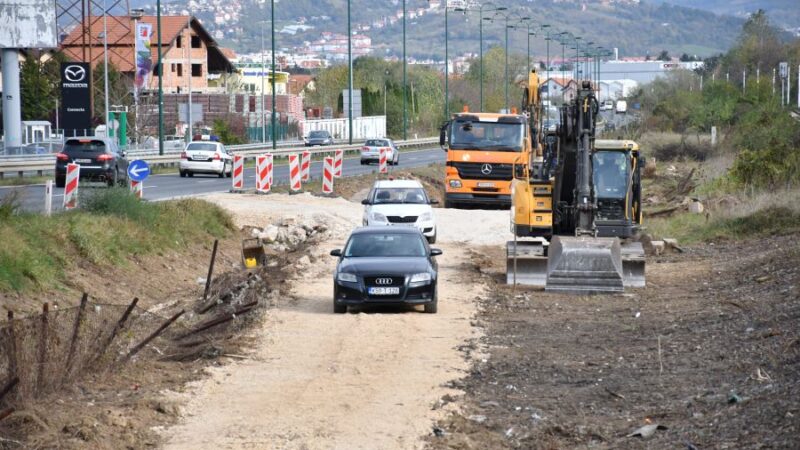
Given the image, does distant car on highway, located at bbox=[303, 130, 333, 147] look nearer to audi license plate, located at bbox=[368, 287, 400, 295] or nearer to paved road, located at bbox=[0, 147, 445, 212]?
paved road, located at bbox=[0, 147, 445, 212]

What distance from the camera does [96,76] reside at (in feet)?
299

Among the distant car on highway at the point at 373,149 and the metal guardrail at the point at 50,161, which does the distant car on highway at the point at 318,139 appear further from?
the distant car on highway at the point at 373,149

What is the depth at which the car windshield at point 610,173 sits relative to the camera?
2936cm

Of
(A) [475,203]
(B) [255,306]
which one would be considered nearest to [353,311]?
(B) [255,306]

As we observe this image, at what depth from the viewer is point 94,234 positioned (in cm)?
2538

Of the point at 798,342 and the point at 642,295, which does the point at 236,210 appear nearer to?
the point at 642,295

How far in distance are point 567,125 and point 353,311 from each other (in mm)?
7449

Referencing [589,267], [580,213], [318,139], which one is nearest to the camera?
[589,267]

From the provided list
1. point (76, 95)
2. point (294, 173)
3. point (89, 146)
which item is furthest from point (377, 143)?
point (89, 146)

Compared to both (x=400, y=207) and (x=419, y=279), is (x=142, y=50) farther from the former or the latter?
(x=419, y=279)

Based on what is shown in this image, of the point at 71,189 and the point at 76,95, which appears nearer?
the point at 71,189

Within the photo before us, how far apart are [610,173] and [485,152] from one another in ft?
44.0

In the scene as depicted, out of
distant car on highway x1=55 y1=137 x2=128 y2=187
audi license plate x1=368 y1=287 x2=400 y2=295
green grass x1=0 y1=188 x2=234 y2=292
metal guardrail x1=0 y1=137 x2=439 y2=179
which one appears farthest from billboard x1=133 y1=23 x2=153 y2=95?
audi license plate x1=368 y1=287 x2=400 y2=295

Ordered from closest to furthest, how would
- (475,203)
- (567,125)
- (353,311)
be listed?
(353,311)
(567,125)
(475,203)
